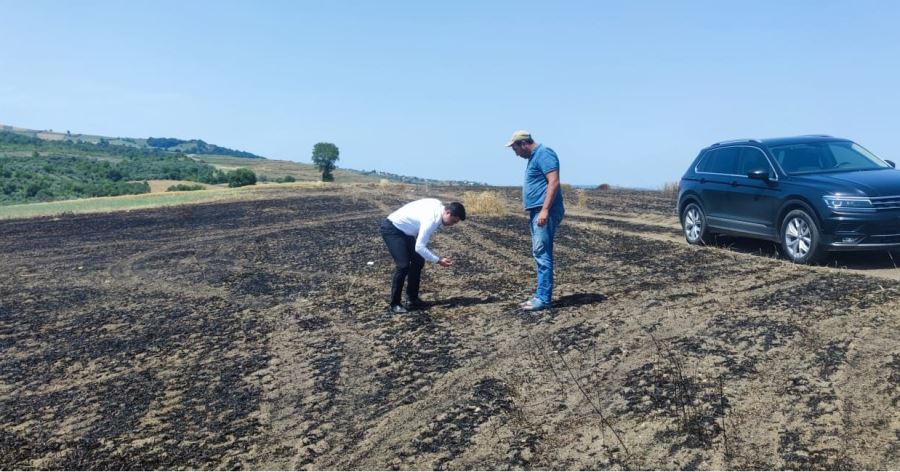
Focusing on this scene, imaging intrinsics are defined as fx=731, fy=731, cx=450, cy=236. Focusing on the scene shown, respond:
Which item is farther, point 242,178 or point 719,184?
point 242,178

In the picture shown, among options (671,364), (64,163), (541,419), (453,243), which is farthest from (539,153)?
(64,163)

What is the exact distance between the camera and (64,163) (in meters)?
111

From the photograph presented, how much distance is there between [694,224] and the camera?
511 inches

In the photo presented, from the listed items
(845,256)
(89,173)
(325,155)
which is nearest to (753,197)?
(845,256)

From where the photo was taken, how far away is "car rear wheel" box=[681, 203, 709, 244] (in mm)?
12727

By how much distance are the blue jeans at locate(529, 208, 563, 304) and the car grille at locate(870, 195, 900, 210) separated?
16.0ft

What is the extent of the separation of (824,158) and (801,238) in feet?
5.39

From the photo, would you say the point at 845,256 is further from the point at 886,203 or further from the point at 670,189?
the point at 670,189

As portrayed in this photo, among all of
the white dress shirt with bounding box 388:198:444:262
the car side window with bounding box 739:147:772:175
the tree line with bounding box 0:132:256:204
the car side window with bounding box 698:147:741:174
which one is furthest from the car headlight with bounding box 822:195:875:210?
the tree line with bounding box 0:132:256:204

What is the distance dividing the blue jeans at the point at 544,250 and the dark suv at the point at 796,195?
177 inches

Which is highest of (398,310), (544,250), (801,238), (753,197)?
(753,197)

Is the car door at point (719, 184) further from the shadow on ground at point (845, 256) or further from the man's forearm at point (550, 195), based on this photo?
the man's forearm at point (550, 195)

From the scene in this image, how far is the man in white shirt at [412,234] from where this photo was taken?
7734mm

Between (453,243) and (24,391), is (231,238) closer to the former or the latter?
(453,243)
